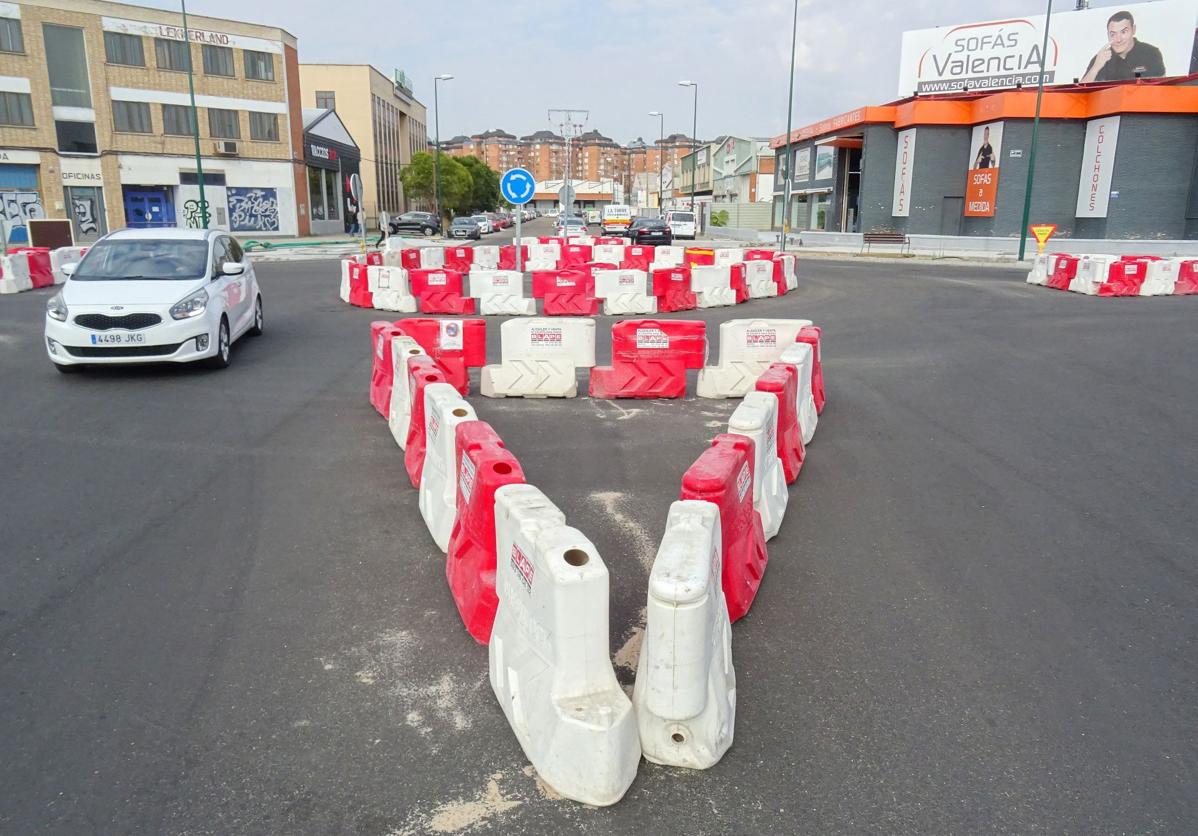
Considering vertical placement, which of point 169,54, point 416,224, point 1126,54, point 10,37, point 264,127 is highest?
point 169,54

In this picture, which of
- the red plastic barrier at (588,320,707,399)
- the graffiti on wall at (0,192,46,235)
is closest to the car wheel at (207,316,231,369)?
the red plastic barrier at (588,320,707,399)

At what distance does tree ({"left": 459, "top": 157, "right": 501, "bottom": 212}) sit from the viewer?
90713 mm

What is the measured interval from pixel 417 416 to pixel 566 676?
11.7ft

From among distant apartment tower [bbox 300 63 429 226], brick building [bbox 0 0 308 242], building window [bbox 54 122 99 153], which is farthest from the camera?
distant apartment tower [bbox 300 63 429 226]

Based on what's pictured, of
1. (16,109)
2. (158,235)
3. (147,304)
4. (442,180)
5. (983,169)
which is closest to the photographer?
(147,304)

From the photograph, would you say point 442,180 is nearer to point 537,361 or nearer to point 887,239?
point 887,239

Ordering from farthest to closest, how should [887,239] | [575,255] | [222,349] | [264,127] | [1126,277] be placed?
[264,127]
[887,239]
[575,255]
[1126,277]
[222,349]

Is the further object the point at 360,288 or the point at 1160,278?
the point at 1160,278

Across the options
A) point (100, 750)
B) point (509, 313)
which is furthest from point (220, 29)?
point (100, 750)

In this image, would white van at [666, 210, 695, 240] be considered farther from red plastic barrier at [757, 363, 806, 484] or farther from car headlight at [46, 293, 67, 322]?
red plastic barrier at [757, 363, 806, 484]

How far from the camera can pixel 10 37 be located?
4416 centimetres

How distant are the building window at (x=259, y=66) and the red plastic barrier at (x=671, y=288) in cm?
4497

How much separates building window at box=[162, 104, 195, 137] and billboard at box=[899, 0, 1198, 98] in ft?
131

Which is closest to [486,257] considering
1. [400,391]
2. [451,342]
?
[451,342]
